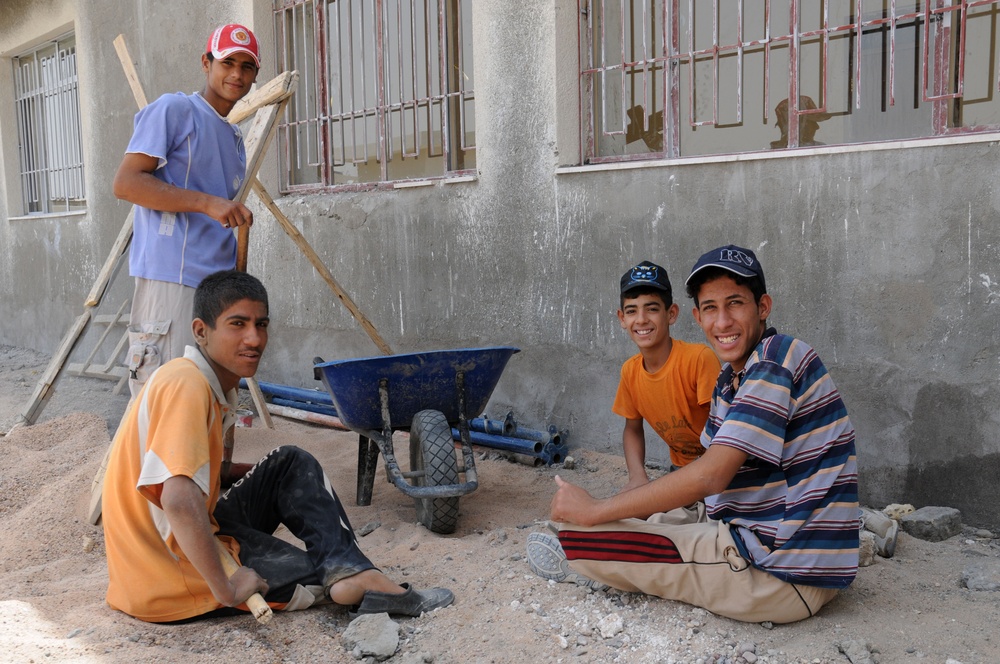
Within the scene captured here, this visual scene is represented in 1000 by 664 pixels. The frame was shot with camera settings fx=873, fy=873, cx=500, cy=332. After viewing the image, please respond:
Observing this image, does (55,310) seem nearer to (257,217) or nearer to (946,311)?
(257,217)

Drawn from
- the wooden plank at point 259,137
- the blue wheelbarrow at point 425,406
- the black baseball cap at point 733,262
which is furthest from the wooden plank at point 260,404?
the black baseball cap at point 733,262

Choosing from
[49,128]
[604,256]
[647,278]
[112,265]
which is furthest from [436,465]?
[49,128]

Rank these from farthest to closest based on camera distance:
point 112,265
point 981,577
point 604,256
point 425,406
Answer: point 112,265 → point 604,256 → point 425,406 → point 981,577

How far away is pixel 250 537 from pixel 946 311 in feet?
8.44

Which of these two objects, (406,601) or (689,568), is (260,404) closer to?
(406,601)

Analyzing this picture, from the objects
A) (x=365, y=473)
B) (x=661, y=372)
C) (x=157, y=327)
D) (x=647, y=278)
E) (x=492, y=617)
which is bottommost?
(x=492, y=617)

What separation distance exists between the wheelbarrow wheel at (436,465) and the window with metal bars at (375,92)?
2200mm

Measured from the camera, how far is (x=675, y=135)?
4.18 meters

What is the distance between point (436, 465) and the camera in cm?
332

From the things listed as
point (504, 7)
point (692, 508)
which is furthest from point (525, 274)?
point (692, 508)

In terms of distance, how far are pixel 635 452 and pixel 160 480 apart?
5.41 ft

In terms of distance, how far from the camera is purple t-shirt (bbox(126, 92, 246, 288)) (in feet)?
10.4

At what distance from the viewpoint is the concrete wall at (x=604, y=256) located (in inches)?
127

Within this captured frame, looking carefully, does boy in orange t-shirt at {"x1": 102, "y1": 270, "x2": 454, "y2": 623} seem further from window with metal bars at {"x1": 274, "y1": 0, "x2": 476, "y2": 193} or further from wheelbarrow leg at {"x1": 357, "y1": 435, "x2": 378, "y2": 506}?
window with metal bars at {"x1": 274, "y1": 0, "x2": 476, "y2": 193}
